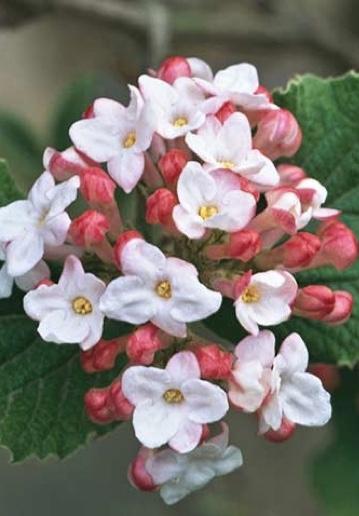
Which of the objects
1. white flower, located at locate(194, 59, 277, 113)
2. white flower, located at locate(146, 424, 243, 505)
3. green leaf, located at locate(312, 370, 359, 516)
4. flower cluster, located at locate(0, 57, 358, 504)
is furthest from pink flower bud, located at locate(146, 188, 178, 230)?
green leaf, located at locate(312, 370, 359, 516)

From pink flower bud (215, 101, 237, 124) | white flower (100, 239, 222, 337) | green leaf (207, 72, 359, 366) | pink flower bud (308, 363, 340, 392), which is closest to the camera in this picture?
white flower (100, 239, 222, 337)

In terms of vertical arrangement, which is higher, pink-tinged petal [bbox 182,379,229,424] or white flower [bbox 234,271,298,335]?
white flower [bbox 234,271,298,335]

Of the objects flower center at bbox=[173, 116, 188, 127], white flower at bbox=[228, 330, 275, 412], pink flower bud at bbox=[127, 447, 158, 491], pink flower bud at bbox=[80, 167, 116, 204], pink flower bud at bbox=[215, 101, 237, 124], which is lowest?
pink flower bud at bbox=[127, 447, 158, 491]

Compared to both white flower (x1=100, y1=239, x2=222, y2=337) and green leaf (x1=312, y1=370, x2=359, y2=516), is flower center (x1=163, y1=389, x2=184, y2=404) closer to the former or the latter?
white flower (x1=100, y1=239, x2=222, y2=337)

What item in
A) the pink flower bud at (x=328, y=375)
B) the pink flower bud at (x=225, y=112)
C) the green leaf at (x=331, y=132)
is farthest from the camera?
the pink flower bud at (x=328, y=375)

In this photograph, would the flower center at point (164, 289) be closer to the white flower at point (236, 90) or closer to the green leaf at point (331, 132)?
the white flower at point (236, 90)

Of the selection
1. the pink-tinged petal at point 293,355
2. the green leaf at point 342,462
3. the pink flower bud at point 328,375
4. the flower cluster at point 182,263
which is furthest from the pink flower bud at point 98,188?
the green leaf at point 342,462

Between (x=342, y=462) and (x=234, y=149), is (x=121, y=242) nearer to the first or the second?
(x=234, y=149)
